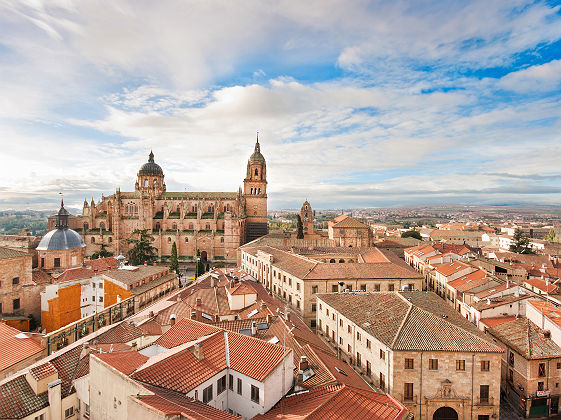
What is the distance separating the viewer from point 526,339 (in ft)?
83.0

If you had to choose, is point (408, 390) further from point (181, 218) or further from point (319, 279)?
point (181, 218)

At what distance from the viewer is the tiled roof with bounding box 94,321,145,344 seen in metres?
21.9

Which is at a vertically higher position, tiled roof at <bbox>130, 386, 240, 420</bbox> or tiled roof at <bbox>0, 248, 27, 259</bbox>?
tiled roof at <bbox>0, 248, 27, 259</bbox>

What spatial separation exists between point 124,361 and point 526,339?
27305 mm

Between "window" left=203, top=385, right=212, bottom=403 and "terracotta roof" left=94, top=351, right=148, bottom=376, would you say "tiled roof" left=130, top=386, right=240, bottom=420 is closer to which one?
"window" left=203, top=385, right=212, bottom=403

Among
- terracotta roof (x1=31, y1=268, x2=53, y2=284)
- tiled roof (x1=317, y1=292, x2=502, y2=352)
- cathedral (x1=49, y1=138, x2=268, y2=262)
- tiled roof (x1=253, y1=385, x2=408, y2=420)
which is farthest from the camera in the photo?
cathedral (x1=49, y1=138, x2=268, y2=262)

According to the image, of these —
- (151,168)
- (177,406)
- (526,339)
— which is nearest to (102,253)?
(151,168)

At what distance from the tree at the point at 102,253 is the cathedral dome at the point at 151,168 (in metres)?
20.2

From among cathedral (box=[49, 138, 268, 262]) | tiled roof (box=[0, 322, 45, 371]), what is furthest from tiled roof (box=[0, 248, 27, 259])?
cathedral (box=[49, 138, 268, 262])

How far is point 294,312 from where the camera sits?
35500 millimetres

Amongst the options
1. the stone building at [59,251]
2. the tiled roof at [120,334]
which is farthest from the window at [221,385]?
the stone building at [59,251]

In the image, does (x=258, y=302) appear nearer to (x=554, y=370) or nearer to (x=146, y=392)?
(x=146, y=392)

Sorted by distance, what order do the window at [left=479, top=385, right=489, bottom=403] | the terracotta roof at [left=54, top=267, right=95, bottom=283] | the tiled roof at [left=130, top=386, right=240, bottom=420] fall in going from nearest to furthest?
the tiled roof at [left=130, top=386, right=240, bottom=420], the window at [left=479, top=385, right=489, bottom=403], the terracotta roof at [left=54, top=267, right=95, bottom=283]

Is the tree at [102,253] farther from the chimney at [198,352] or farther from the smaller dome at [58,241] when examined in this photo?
the chimney at [198,352]
